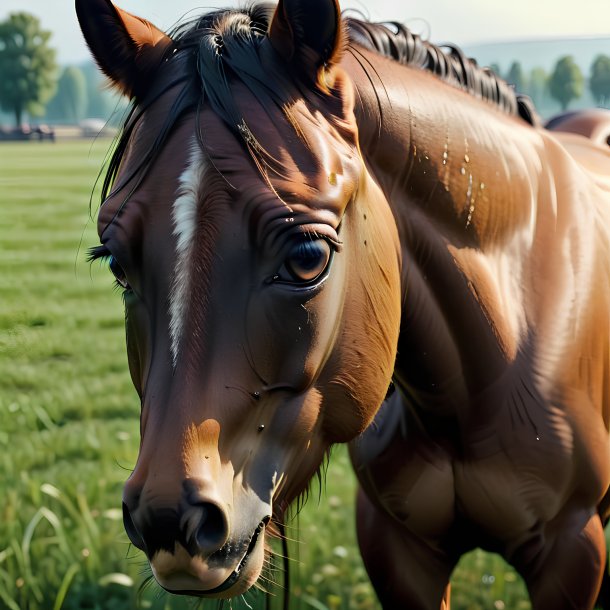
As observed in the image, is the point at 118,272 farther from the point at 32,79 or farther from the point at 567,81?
the point at 32,79

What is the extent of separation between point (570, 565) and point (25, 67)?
114ft

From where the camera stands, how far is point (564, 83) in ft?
21.6

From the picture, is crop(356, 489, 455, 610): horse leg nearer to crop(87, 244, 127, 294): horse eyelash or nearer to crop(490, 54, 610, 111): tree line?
crop(87, 244, 127, 294): horse eyelash

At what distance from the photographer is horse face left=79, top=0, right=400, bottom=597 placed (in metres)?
1.17

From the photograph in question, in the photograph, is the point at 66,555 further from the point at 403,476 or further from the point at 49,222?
the point at 49,222

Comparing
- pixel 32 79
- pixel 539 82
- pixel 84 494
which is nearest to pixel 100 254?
pixel 84 494

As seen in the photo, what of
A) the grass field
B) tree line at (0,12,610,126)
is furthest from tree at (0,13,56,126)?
the grass field

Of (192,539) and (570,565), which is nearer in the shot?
(192,539)

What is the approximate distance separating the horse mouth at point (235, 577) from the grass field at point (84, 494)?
141mm

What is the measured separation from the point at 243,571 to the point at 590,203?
50.4 inches

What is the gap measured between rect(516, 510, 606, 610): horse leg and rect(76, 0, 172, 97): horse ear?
140 centimetres

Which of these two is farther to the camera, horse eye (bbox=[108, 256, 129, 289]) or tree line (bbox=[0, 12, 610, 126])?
tree line (bbox=[0, 12, 610, 126])

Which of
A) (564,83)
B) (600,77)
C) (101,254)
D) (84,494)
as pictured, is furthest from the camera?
(564,83)

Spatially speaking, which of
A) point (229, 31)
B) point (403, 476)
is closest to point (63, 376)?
point (403, 476)
